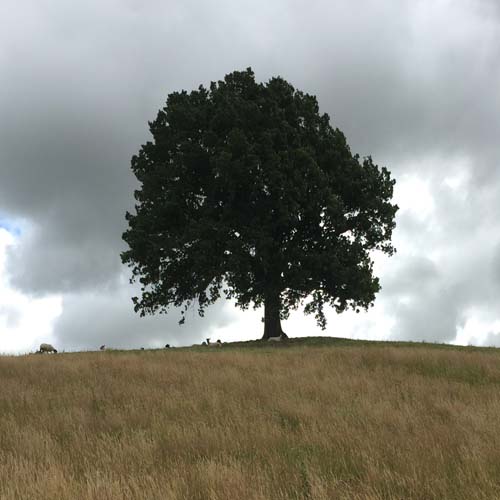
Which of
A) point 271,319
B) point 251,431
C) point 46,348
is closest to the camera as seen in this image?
point 251,431

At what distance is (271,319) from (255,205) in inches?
244

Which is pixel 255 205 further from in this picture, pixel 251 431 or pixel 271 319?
pixel 251 431

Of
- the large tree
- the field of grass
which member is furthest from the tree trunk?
the field of grass

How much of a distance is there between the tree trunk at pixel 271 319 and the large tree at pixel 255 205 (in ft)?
0.18

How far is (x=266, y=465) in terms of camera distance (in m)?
6.37

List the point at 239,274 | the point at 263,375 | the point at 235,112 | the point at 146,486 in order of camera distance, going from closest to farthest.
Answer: the point at 146,486 < the point at 263,375 < the point at 239,274 < the point at 235,112

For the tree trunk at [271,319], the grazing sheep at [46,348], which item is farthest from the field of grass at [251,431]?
the tree trunk at [271,319]

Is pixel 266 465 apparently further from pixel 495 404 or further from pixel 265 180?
pixel 265 180

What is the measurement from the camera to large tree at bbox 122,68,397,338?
26.9 meters

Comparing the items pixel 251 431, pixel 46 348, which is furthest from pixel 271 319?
pixel 251 431

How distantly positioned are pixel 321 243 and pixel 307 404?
19678 mm

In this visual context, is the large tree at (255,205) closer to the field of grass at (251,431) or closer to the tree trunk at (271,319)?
the tree trunk at (271,319)

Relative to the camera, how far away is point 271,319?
2923cm

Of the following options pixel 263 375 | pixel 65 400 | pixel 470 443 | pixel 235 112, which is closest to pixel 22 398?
pixel 65 400
